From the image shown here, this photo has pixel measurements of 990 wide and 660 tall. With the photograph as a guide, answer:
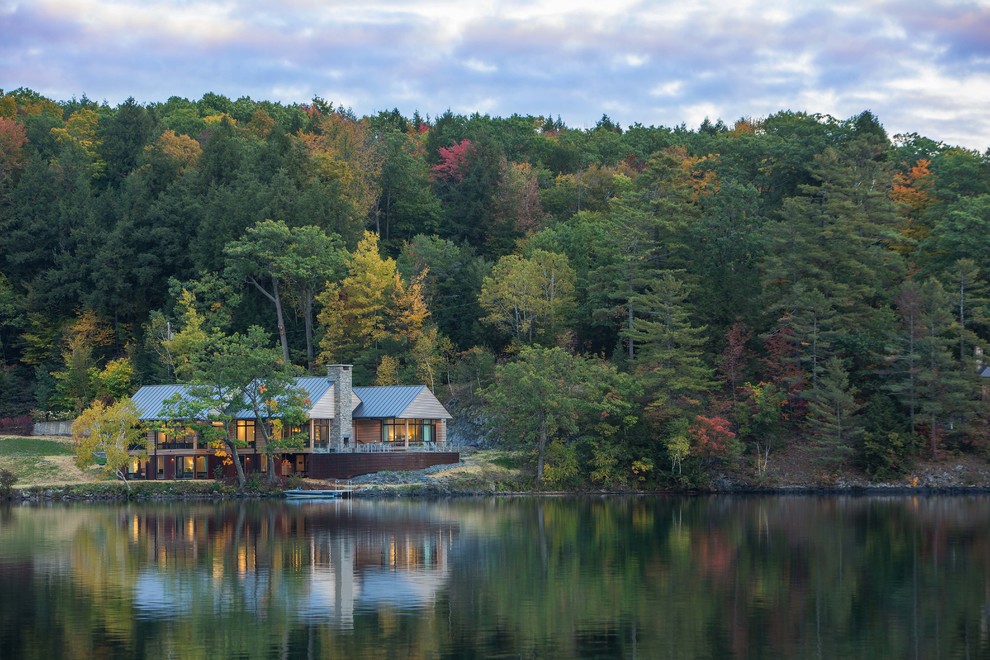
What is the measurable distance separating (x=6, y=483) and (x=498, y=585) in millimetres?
42344

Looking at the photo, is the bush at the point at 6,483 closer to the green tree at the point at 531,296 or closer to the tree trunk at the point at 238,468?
the tree trunk at the point at 238,468

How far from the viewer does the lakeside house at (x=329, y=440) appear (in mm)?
74375

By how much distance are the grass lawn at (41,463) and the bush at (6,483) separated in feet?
3.89

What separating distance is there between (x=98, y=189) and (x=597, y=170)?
45546 mm

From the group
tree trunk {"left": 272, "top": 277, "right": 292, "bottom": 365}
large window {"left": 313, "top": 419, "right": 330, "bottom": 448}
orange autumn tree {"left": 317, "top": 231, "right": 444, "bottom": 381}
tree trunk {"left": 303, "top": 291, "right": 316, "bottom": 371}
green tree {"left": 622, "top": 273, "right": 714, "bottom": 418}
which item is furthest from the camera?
tree trunk {"left": 303, "top": 291, "right": 316, "bottom": 371}

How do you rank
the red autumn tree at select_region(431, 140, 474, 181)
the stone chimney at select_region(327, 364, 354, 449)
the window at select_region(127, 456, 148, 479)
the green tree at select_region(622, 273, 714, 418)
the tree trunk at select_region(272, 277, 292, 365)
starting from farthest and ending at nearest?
1. the red autumn tree at select_region(431, 140, 474, 181)
2. the tree trunk at select_region(272, 277, 292, 365)
3. the stone chimney at select_region(327, 364, 354, 449)
4. the window at select_region(127, 456, 148, 479)
5. the green tree at select_region(622, 273, 714, 418)

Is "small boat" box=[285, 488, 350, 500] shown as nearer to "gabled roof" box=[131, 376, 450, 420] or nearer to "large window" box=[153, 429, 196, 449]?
"gabled roof" box=[131, 376, 450, 420]

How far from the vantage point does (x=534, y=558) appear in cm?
3981

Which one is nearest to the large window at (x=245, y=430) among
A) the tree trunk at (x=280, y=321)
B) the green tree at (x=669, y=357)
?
the tree trunk at (x=280, y=321)

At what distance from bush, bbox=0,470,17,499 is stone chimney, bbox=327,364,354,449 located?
61.9 feet

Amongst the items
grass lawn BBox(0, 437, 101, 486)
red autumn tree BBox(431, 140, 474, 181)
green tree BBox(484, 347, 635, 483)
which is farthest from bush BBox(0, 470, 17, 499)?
red autumn tree BBox(431, 140, 474, 181)

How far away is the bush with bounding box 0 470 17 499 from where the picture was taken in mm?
66625

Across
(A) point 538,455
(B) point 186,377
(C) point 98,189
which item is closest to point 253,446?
(B) point 186,377

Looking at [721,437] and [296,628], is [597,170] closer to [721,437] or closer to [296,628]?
[721,437]
